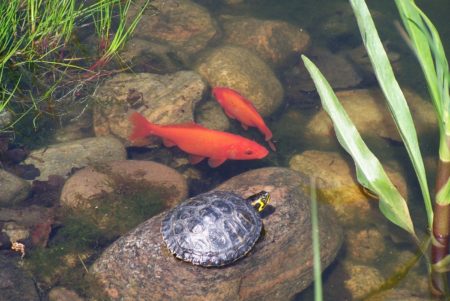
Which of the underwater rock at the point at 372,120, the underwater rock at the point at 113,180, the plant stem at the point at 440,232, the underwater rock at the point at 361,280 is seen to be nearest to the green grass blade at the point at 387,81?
the plant stem at the point at 440,232

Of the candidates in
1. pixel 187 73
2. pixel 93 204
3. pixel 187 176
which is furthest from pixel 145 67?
pixel 93 204

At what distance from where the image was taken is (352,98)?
20.5 feet

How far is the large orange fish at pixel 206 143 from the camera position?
17.0ft

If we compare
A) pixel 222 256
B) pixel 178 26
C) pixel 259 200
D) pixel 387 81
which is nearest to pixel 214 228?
pixel 222 256

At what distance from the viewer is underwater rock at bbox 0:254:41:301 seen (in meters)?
3.61

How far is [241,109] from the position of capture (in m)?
5.66

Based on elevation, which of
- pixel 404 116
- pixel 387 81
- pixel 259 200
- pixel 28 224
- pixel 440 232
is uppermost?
pixel 387 81

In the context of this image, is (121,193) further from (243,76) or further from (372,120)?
(372,120)

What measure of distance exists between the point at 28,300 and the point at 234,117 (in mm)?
3291

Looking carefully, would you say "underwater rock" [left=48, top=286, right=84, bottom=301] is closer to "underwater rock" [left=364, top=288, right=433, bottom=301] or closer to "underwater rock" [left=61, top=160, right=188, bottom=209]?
"underwater rock" [left=61, top=160, right=188, bottom=209]

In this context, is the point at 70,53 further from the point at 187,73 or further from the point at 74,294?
the point at 74,294

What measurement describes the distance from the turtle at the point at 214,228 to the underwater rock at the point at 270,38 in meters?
3.75

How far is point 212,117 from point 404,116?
324cm

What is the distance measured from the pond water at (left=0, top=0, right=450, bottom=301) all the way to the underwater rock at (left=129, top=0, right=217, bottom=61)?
0.10 meters
